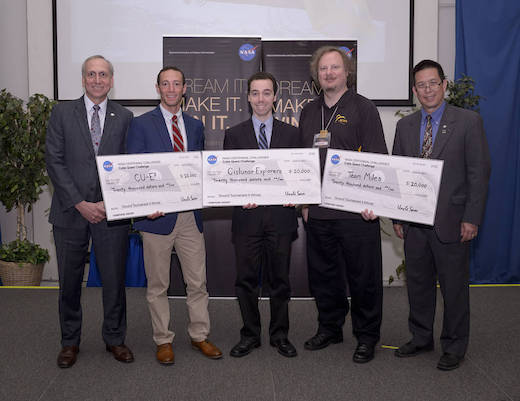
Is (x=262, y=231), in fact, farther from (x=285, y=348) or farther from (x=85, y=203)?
(x=85, y=203)

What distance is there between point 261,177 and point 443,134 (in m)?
1.14

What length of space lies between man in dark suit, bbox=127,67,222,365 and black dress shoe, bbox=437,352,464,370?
139cm

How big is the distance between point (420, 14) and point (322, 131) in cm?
312

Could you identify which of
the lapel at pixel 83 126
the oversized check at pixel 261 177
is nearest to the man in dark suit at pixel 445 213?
the oversized check at pixel 261 177

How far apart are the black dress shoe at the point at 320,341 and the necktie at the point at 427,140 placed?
1.37 m

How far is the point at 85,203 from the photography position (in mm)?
2811

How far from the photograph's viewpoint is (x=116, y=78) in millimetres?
5250

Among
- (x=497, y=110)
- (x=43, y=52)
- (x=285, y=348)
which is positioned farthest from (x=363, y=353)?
(x=43, y=52)

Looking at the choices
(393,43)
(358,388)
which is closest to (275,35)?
(393,43)

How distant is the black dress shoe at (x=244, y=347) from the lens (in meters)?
3.04

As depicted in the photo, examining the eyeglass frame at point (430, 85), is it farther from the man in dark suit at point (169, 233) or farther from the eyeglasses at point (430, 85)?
the man in dark suit at point (169, 233)

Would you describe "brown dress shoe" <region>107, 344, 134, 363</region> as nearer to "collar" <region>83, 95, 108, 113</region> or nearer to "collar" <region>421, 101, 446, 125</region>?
"collar" <region>83, 95, 108, 113</region>

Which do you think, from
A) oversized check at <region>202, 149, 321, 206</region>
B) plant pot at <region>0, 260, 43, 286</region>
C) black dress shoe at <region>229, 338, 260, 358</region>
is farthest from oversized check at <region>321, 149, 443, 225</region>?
plant pot at <region>0, 260, 43, 286</region>

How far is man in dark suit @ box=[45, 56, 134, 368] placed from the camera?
9.40 feet
